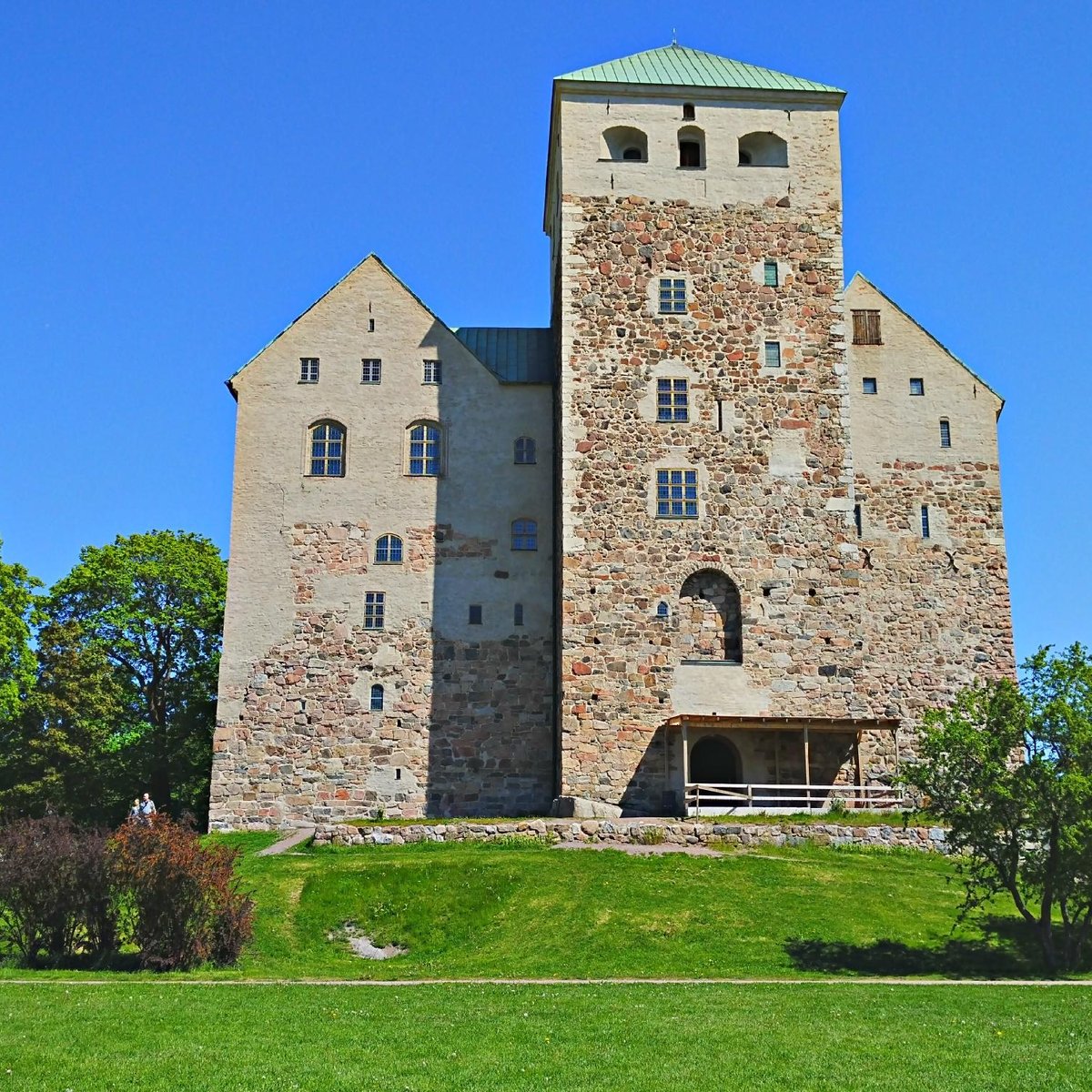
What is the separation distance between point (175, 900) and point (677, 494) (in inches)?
740

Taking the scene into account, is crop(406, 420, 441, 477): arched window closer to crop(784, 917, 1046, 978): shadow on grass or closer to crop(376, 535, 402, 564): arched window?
crop(376, 535, 402, 564): arched window

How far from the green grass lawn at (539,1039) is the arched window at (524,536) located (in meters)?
21.5

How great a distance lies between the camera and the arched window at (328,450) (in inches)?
1577

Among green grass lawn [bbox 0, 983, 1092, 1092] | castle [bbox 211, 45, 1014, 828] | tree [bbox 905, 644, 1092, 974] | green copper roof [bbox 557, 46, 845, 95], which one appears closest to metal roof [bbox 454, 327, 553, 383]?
castle [bbox 211, 45, 1014, 828]

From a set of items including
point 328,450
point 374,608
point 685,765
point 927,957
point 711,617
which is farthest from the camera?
point 328,450

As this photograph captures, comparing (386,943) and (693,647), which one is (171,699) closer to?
(693,647)

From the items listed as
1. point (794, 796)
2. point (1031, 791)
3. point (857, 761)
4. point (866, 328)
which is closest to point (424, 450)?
point (866, 328)

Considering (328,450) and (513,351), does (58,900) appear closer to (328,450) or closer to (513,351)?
(328,450)

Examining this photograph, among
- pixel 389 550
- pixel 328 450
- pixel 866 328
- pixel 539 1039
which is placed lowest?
pixel 539 1039

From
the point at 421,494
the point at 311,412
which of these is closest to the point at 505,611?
the point at 421,494

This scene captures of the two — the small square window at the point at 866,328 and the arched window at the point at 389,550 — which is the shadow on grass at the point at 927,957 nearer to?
the arched window at the point at 389,550

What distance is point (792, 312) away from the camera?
38.2 metres

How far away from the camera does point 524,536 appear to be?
40000 millimetres

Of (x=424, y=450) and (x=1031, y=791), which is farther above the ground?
(x=424, y=450)
